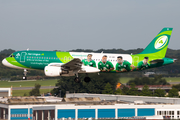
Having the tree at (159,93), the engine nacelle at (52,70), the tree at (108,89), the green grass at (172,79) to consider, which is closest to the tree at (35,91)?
the tree at (108,89)

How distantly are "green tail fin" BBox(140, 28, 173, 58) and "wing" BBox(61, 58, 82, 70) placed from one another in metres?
10.7

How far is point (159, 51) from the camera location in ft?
214

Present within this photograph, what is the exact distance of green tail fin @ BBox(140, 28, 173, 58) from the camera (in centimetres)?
6519

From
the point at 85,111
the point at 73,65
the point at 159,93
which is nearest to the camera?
the point at 73,65

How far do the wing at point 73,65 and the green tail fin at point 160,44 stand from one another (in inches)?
421

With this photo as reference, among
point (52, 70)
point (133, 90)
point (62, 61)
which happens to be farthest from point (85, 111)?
point (133, 90)

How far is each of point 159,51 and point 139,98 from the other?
112ft

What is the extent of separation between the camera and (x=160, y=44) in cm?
6612

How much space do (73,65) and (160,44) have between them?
14235mm

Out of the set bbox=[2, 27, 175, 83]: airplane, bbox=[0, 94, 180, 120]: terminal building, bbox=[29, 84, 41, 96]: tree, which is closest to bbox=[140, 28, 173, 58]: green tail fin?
bbox=[2, 27, 175, 83]: airplane

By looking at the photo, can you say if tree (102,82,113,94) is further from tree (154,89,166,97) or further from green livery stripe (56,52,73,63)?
green livery stripe (56,52,73,63)

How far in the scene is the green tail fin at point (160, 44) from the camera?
214 feet

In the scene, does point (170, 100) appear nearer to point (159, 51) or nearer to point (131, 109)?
point (131, 109)

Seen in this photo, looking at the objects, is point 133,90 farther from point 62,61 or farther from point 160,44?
point 62,61
